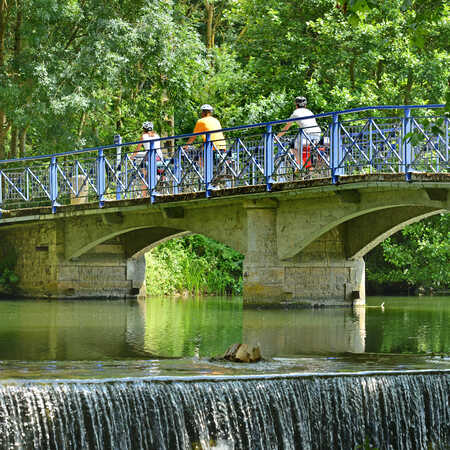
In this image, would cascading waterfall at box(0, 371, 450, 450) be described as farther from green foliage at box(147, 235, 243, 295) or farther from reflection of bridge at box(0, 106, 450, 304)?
green foliage at box(147, 235, 243, 295)

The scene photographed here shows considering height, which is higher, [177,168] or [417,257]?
[177,168]

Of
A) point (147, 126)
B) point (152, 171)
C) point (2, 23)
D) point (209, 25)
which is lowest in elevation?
point (152, 171)

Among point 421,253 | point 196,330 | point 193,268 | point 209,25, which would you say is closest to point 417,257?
point 421,253

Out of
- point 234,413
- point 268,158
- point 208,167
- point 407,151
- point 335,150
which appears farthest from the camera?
point 208,167

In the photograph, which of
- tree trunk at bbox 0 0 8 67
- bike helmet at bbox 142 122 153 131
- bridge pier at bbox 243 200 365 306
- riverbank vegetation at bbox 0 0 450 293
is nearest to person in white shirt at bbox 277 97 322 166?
bridge pier at bbox 243 200 365 306

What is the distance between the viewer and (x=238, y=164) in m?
24.1

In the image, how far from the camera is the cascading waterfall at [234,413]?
11.4m

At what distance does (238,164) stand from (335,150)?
106 inches

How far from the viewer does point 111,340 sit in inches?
719

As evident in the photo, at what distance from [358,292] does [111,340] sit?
930 centimetres

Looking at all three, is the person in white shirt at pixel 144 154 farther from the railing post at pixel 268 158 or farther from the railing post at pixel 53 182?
the railing post at pixel 268 158

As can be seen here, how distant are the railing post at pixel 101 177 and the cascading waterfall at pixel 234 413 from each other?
14431 millimetres

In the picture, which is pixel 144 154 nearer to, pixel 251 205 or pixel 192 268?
pixel 251 205

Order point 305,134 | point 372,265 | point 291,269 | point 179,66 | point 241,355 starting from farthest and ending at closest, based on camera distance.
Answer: point 372,265 → point 179,66 → point 291,269 → point 305,134 → point 241,355
